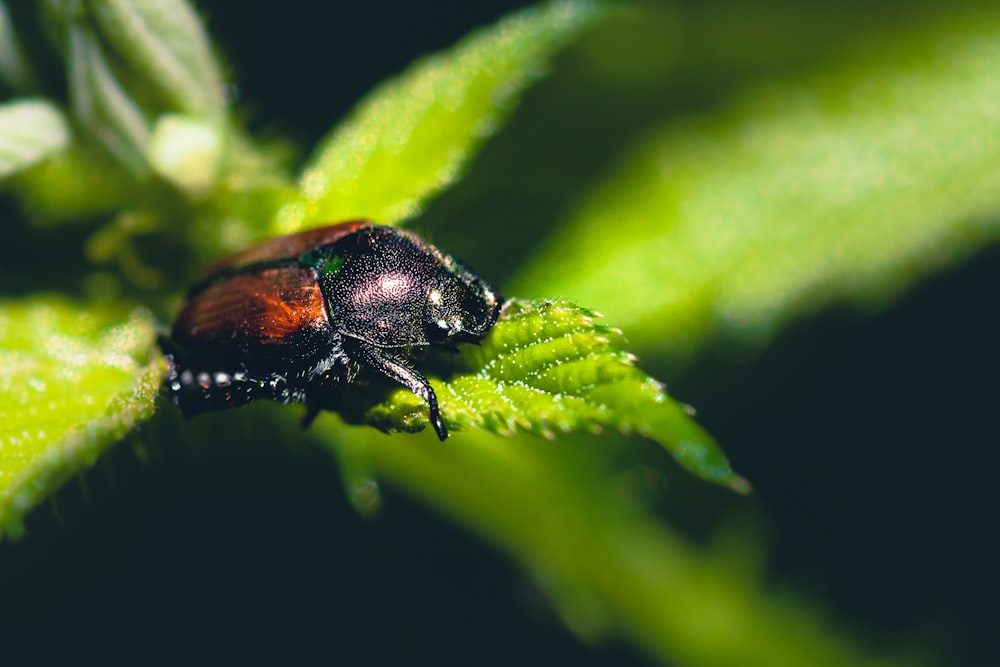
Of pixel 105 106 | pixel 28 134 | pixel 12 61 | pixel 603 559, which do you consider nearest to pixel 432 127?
pixel 105 106

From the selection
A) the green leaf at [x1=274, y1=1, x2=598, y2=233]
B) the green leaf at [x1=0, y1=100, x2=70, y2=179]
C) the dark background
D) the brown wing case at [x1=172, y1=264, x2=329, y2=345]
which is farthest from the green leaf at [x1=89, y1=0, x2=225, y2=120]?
the dark background

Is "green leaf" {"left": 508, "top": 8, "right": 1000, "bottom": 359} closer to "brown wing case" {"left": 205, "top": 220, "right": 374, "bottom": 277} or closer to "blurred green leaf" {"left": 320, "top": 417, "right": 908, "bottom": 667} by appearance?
"blurred green leaf" {"left": 320, "top": 417, "right": 908, "bottom": 667}

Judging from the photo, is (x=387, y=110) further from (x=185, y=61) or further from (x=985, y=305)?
(x=985, y=305)

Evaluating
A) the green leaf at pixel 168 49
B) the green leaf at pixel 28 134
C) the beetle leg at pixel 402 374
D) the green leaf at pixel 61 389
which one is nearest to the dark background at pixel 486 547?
the green leaf at pixel 168 49

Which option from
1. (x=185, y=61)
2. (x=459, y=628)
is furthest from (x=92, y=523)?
(x=185, y=61)

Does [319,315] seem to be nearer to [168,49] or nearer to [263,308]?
[263,308]

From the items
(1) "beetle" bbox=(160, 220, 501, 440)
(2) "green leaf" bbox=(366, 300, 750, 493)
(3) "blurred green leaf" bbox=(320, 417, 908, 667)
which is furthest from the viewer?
(3) "blurred green leaf" bbox=(320, 417, 908, 667)
